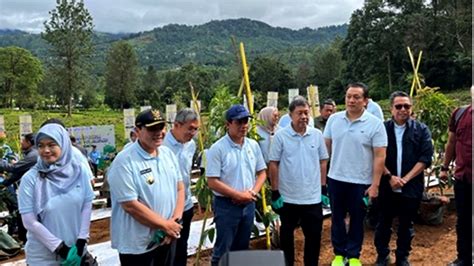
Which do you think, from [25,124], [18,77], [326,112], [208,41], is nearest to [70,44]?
[18,77]

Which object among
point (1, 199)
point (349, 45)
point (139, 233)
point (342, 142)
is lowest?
point (1, 199)

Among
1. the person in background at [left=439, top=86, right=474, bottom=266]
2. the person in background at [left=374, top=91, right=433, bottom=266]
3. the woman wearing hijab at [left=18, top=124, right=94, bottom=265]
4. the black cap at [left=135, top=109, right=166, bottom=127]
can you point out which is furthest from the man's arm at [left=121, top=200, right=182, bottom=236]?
the person in background at [left=439, top=86, right=474, bottom=266]

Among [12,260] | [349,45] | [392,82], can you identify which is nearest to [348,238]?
[12,260]

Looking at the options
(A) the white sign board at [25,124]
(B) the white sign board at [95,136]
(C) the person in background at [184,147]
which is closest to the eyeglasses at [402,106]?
(C) the person in background at [184,147]

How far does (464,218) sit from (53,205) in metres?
2.70

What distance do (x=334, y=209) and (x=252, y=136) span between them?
811 millimetres

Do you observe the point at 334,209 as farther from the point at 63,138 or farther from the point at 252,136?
the point at 63,138

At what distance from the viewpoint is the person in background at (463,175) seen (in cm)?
322

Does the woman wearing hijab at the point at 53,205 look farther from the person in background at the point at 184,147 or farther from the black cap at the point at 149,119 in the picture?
the person in background at the point at 184,147

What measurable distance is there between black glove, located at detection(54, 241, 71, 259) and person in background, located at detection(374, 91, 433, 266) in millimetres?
2232

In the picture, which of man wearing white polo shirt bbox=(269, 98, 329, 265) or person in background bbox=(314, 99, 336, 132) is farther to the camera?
person in background bbox=(314, 99, 336, 132)

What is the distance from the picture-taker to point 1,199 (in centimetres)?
490

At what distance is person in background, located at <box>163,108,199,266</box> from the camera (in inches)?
130

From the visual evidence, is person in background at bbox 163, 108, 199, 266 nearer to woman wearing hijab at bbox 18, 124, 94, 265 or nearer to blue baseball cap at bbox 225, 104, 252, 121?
blue baseball cap at bbox 225, 104, 252, 121
